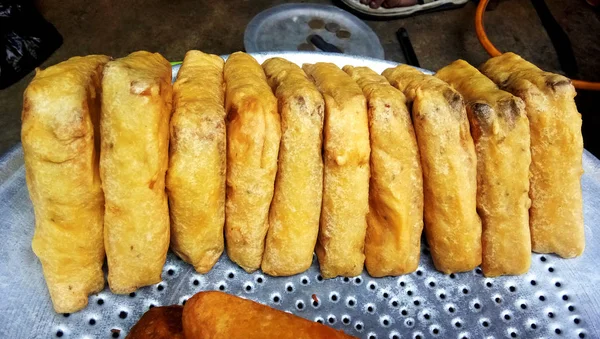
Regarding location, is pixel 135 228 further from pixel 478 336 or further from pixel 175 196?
pixel 478 336

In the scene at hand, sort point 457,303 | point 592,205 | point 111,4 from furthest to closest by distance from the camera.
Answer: point 111,4 → point 592,205 → point 457,303

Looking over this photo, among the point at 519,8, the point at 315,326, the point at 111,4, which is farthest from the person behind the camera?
the point at 519,8

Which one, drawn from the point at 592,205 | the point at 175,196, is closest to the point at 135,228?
the point at 175,196

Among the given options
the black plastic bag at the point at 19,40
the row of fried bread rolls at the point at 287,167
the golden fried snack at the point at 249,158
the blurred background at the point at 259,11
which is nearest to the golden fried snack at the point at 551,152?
the row of fried bread rolls at the point at 287,167

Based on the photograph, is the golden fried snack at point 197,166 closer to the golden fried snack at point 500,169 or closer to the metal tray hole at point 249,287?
the metal tray hole at point 249,287

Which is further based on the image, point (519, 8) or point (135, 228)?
point (519, 8)

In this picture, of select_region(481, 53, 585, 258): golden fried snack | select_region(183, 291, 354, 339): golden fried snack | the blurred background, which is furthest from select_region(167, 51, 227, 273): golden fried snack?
the blurred background

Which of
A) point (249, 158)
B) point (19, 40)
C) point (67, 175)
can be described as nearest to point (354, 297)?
point (249, 158)
